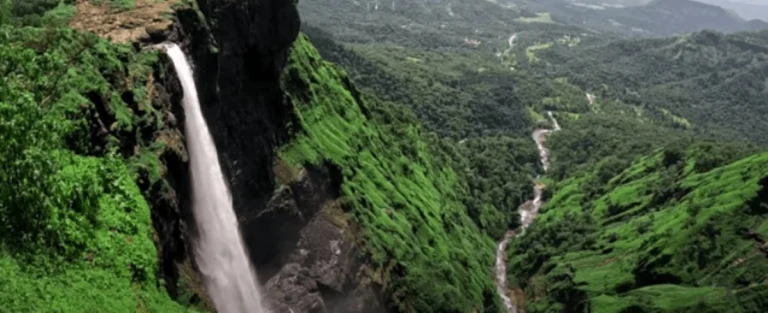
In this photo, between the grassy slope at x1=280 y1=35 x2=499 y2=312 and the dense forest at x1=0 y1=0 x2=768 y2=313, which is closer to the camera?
the dense forest at x1=0 y1=0 x2=768 y2=313

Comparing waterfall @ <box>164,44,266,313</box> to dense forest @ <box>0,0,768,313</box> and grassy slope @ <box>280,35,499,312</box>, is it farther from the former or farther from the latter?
grassy slope @ <box>280,35,499,312</box>

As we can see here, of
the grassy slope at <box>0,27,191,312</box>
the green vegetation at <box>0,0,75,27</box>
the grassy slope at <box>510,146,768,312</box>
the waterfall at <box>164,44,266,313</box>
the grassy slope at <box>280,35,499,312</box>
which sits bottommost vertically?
the grassy slope at <box>510,146,768,312</box>

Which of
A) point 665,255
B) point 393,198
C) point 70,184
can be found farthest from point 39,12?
point 665,255

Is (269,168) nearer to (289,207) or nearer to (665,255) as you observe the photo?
(289,207)

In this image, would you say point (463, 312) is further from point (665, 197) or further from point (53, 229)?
point (665, 197)

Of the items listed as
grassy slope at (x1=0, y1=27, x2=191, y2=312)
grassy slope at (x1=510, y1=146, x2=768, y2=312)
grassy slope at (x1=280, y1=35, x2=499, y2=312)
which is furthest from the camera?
grassy slope at (x1=510, y1=146, x2=768, y2=312)

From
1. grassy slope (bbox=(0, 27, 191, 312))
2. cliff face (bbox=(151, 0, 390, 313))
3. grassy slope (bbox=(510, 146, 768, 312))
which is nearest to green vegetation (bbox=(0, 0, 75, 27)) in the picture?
grassy slope (bbox=(0, 27, 191, 312))
